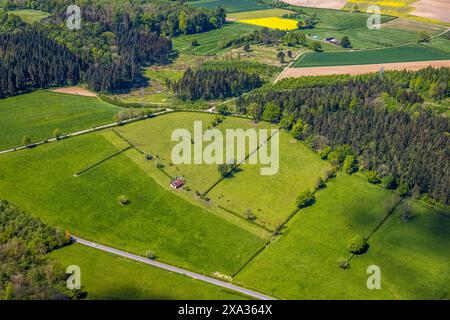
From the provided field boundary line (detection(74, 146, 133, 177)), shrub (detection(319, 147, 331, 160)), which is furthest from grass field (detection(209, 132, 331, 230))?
field boundary line (detection(74, 146, 133, 177))

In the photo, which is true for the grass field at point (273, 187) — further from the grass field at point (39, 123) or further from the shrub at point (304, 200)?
the grass field at point (39, 123)

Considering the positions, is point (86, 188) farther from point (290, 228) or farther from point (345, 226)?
point (345, 226)

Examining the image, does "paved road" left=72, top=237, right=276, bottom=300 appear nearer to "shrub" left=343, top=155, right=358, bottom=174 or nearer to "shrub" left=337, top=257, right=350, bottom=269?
"shrub" left=337, top=257, right=350, bottom=269

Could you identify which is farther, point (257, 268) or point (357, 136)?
point (357, 136)

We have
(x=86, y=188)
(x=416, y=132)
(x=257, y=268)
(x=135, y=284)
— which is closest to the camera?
A: (x=135, y=284)

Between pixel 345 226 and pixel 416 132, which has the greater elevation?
pixel 416 132

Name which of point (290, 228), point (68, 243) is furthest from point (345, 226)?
point (68, 243)
